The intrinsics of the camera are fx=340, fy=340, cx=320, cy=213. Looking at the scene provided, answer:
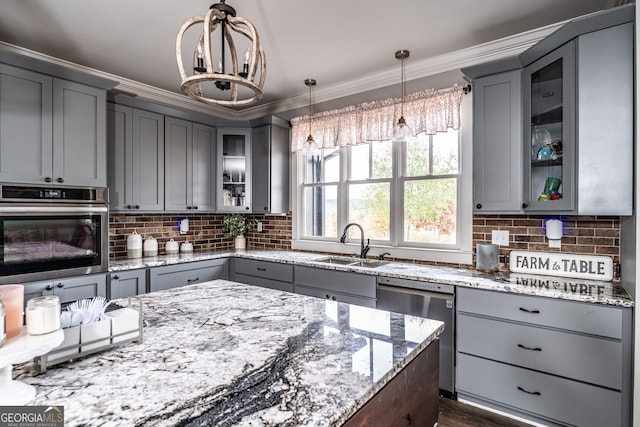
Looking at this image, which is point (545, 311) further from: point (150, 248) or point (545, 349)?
point (150, 248)

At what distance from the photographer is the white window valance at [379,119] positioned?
293cm

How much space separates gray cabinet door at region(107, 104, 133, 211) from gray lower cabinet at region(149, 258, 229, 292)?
719mm

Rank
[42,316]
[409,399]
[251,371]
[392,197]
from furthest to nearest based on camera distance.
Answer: [392,197], [409,399], [251,371], [42,316]

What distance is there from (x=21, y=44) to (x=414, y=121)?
11.0 feet

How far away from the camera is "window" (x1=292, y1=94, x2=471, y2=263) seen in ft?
9.97

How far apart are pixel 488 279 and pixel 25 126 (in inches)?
137

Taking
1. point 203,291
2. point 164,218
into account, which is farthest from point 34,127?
point 203,291

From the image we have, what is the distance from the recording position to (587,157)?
6.63ft

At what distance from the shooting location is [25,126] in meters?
2.43

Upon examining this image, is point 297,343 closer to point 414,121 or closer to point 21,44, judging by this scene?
point 414,121

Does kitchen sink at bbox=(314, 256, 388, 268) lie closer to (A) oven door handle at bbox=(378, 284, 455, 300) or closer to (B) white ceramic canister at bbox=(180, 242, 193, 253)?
(A) oven door handle at bbox=(378, 284, 455, 300)

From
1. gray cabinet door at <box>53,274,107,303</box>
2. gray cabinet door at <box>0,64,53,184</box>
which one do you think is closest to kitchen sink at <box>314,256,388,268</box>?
gray cabinet door at <box>53,274,107,303</box>

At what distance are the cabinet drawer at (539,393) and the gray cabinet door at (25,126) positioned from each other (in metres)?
3.35

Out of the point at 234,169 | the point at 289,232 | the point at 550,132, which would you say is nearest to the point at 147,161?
the point at 234,169
